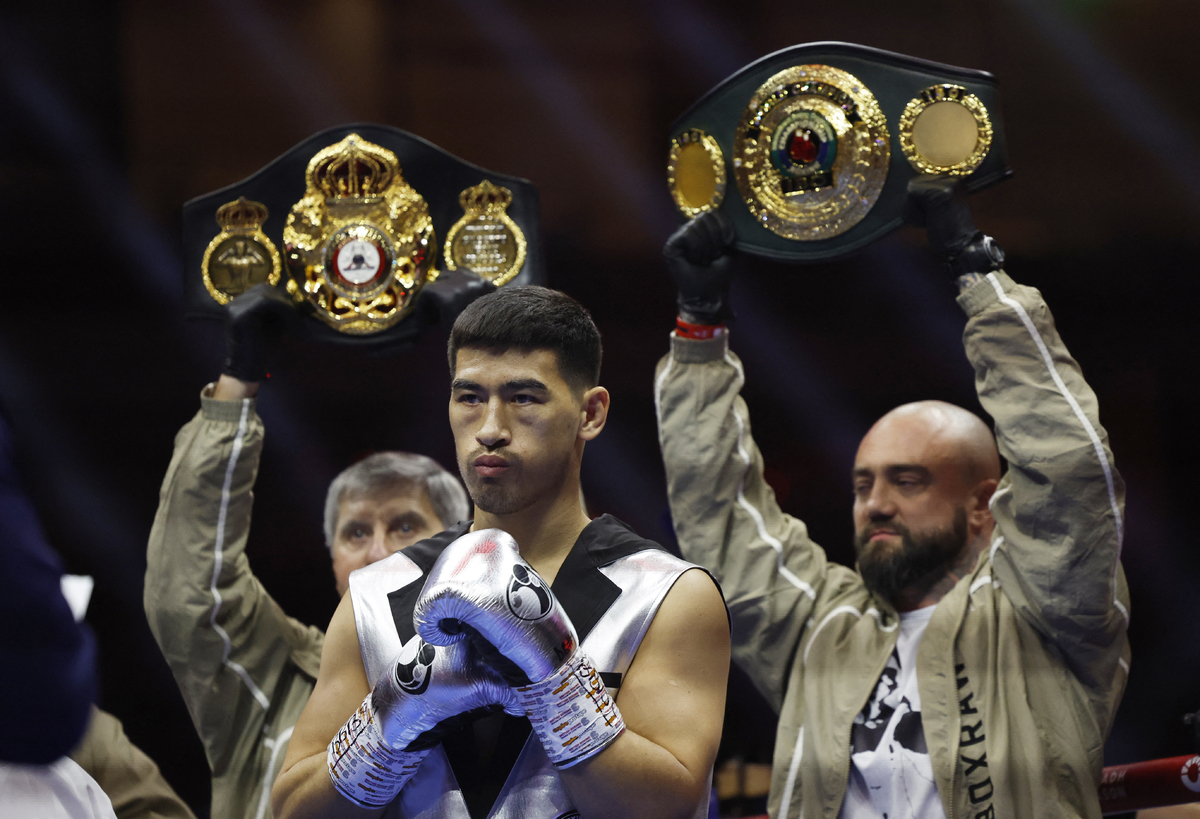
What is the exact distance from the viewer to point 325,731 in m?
1.18

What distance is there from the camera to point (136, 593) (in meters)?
3.09

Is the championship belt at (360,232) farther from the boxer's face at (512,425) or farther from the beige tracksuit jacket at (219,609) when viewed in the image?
the boxer's face at (512,425)

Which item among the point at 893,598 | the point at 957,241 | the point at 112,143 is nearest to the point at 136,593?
the point at 112,143

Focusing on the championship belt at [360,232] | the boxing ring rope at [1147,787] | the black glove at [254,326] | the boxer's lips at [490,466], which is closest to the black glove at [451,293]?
the championship belt at [360,232]

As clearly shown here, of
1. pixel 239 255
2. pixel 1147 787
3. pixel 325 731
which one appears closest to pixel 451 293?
pixel 239 255

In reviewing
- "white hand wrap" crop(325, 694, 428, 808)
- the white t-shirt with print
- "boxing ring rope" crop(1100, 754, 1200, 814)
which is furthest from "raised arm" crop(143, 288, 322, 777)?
"boxing ring rope" crop(1100, 754, 1200, 814)

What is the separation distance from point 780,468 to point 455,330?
2.02 m

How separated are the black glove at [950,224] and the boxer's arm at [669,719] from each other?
969mm

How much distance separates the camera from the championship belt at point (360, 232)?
2.00 metres

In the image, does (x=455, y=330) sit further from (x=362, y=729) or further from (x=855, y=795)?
(x=855, y=795)

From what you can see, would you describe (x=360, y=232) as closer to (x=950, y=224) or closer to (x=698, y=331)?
(x=698, y=331)

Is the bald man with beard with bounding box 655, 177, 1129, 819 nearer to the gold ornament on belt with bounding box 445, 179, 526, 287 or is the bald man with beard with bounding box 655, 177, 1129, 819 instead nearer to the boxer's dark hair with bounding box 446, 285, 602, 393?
the gold ornament on belt with bounding box 445, 179, 526, 287

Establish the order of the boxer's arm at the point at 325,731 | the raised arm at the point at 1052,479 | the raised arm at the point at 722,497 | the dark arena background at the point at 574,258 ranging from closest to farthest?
the boxer's arm at the point at 325,731 < the raised arm at the point at 1052,479 < the raised arm at the point at 722,497 < the dark arena background at the point at 574,258

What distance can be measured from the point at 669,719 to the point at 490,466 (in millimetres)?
323
